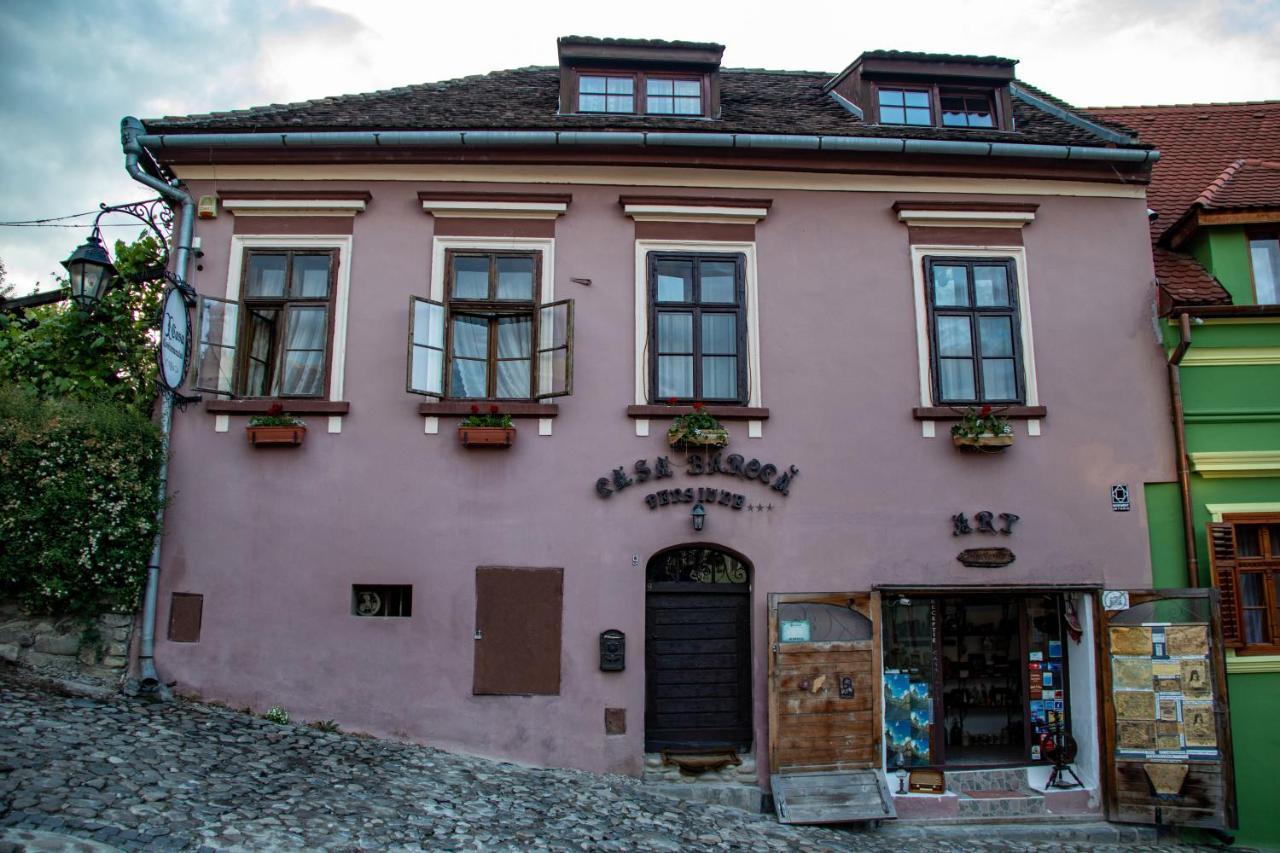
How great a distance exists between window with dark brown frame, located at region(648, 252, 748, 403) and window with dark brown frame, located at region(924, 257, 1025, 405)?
2026 mm

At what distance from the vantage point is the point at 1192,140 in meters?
12.9

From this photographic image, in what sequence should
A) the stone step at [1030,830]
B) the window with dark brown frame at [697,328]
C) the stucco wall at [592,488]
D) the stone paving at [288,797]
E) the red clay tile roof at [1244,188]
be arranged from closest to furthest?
the stone paving at [288,797]
the stone step at [1030,830]
the stucco wall at [592,488]
the window with dark brown frame at [697,328]
the red clay tile roof at [1244,188]

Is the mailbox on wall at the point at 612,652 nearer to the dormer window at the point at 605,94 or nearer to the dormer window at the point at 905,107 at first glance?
the dormer window at the point at 605,94

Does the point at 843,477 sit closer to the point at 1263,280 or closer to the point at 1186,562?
the point at 1186,562

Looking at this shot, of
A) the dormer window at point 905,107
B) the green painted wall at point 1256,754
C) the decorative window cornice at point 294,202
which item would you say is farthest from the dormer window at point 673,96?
the green painted wall at point 1256,754

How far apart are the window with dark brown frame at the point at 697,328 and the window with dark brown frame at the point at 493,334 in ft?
3.29

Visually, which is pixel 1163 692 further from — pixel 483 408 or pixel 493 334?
pixel 493 334

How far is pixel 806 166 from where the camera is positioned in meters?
9.70

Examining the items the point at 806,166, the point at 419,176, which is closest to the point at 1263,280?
the point at 806,166

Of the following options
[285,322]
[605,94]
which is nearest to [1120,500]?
[605,94]

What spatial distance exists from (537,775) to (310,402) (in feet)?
13.7

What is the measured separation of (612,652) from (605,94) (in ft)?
20.8

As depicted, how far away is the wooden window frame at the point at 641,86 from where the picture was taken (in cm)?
1058

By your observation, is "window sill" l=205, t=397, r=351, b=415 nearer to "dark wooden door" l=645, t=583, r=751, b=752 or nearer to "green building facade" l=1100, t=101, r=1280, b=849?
"dark wooden door" l=645, t=583, r=751, b=752
